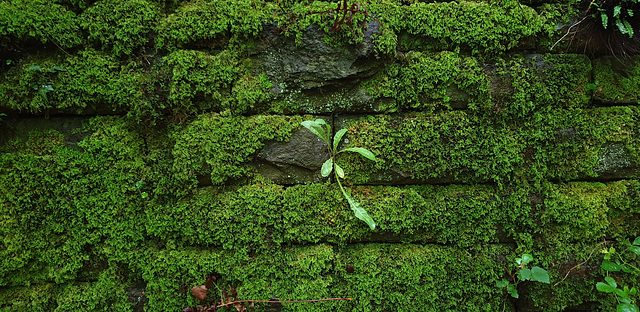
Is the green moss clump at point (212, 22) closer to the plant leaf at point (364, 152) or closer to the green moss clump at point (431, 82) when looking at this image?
the green moss clump at point (431, 82)

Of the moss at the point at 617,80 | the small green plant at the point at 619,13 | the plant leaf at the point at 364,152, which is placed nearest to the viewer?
the small green plant at the point at 619,13

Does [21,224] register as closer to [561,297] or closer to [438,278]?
[438,278]

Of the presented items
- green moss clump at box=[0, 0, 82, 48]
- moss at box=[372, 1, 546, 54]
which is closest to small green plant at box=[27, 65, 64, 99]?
green moss clump at box=[0, 0, 82, 48]

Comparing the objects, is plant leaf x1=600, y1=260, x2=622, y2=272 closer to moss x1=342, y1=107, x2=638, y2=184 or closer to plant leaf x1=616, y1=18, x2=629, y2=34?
moss x1=342, y1=107, x2=638, y2=184

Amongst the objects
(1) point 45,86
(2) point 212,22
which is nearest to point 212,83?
(2) point 212,22

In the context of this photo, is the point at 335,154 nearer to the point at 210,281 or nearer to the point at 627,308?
the point at 210,281

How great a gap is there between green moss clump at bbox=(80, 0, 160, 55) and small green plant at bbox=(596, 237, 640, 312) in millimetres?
3102

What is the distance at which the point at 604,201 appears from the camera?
6.61 ft

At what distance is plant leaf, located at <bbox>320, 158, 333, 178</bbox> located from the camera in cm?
194

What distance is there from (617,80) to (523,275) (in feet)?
4.43

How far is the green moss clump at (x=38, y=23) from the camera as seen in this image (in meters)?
1.92

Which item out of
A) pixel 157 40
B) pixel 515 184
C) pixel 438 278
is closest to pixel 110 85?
pixel 157 40

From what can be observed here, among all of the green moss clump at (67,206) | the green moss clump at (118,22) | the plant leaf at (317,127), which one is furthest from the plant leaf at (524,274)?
the green moss clump at (118,22)

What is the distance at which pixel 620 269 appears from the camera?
1961 millimetres
